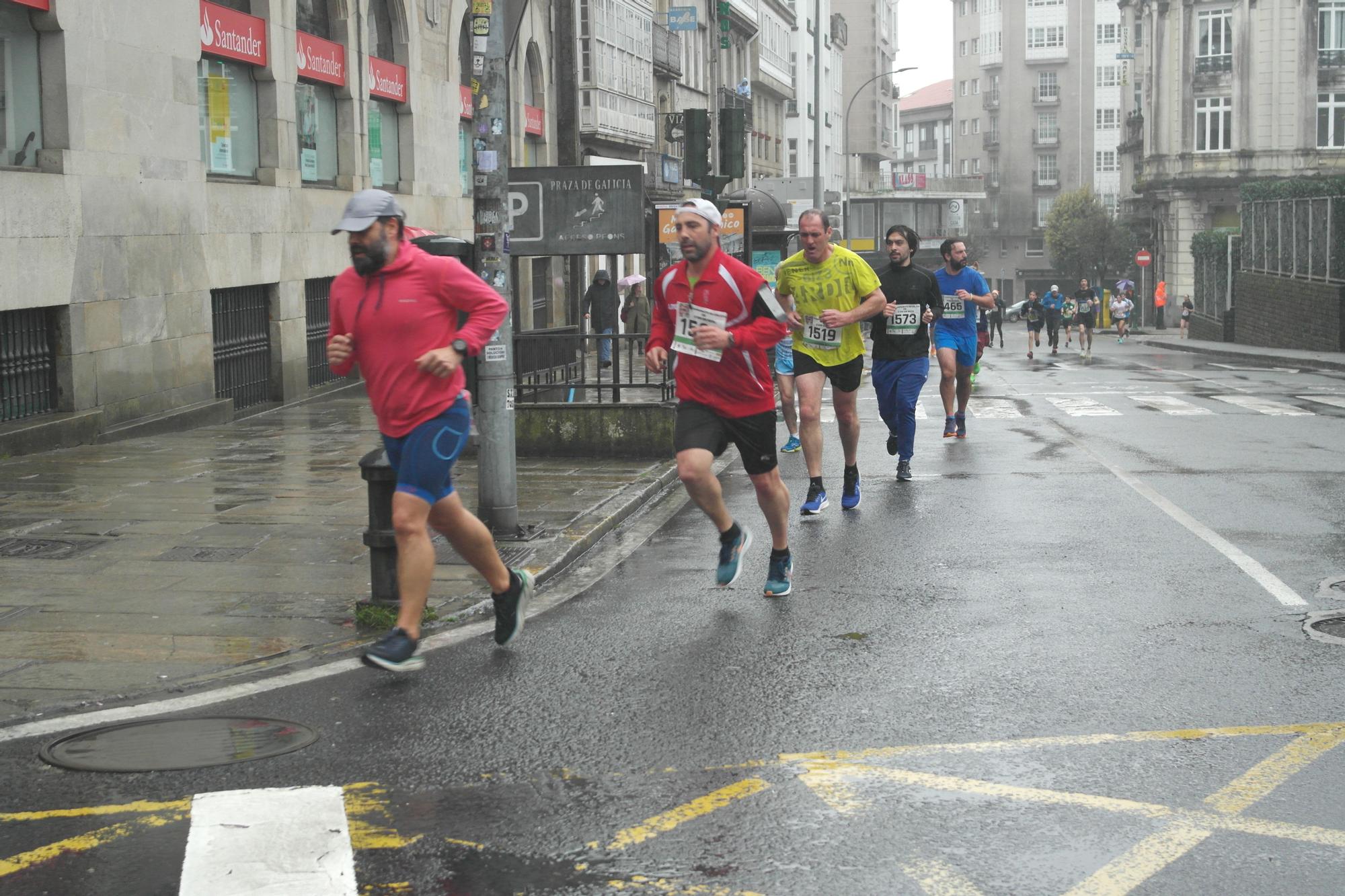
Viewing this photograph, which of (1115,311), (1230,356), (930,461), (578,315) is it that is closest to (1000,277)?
(1115,311)

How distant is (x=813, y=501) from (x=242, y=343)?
11183mm

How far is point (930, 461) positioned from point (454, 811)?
29.9ft

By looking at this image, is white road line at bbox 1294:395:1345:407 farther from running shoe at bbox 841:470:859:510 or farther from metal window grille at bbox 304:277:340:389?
metal window grille at bbox 304:277:340:389

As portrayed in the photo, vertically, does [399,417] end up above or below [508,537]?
above

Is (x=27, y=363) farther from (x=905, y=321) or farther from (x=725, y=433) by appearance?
(x=725, y=433)

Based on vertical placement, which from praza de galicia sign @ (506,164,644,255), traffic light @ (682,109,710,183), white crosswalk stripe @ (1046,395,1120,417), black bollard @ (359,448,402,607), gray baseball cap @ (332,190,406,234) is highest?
traffic light @ (682,109,710,183)

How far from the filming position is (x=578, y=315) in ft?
75.5

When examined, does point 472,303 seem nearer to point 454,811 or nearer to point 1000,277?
point 454,811

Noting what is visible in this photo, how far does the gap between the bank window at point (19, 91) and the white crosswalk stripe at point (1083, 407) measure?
10769 mm

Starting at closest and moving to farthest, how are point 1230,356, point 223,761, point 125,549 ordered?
point 223,761 < point 125,549 < point 1230,356

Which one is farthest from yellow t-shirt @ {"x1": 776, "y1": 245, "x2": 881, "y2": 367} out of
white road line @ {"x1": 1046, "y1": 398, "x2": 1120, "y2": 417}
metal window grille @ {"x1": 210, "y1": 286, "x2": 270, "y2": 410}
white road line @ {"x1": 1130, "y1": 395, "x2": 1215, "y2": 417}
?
metal window grille @ {"x1": 210, "y1": 286, "x2": 270, "y2": 410}

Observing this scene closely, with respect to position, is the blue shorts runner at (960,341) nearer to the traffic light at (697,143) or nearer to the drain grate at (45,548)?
the traffic light at (697,143)

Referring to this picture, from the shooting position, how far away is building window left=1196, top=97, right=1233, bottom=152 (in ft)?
212

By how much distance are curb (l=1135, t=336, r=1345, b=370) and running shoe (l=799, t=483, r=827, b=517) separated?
2180cm
